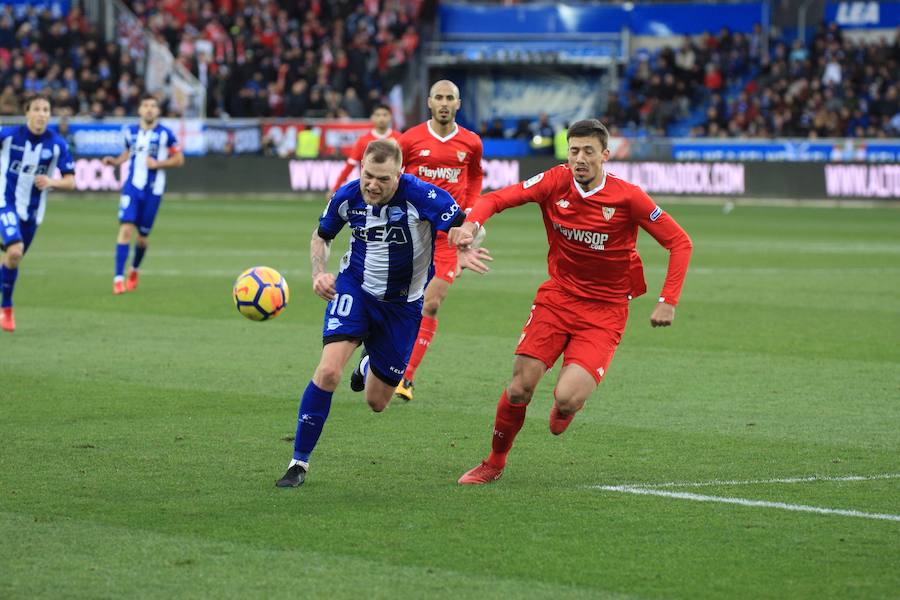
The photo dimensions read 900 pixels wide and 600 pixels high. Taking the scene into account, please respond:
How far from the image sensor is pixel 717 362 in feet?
41.6

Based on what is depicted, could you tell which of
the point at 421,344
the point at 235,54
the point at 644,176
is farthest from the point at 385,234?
the point at 235,54

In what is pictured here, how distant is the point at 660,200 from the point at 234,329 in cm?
2332

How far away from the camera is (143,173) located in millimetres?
18984

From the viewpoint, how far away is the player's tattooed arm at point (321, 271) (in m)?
7.77

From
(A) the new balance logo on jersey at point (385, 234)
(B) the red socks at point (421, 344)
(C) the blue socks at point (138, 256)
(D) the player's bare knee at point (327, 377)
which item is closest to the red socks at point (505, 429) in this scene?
(D) the player's bare knee at point (327, 377)

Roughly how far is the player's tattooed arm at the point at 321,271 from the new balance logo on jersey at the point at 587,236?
4.21ft

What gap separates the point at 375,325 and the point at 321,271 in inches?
18.6

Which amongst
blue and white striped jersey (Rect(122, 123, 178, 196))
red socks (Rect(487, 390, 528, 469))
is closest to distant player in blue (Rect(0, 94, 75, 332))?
blue and white striped jersey (Rect(122, 123, 178, 196))

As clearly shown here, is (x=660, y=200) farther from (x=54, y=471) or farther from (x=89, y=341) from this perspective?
(x=54, y=471)

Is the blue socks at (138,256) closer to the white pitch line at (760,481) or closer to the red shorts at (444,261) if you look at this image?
the red shorts at (444,261)

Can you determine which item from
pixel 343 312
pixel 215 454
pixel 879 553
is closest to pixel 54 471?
pixel 215 454

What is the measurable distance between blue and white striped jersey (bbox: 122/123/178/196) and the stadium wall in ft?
54.1

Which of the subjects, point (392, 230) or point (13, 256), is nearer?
point (392, 230)

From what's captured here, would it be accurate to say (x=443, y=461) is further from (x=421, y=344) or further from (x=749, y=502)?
(x=421, y=344)
